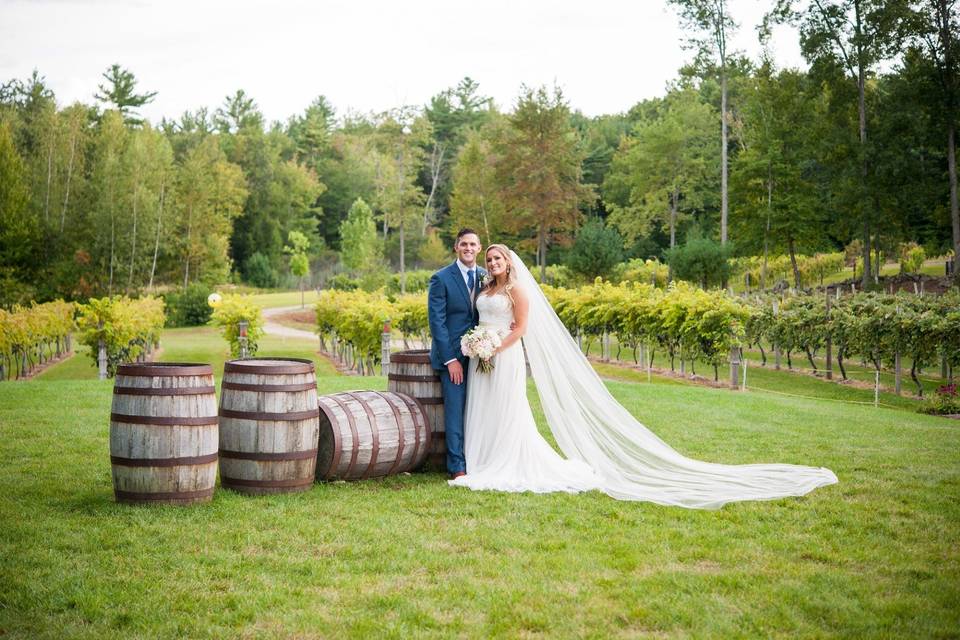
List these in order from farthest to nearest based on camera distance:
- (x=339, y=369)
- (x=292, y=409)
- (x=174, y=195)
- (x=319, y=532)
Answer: (x=174, y=195)
(x=339, y=369)
(x=292, y=409)
(x=319, y=532)

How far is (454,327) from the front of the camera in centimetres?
731

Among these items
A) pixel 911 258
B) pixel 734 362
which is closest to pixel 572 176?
pixel 911 258

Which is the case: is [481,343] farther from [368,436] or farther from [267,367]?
[267,367]

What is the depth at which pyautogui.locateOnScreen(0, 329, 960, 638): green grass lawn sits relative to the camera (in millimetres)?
3854

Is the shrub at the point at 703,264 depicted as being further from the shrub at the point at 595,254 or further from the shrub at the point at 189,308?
the shrub at the point at 189,308

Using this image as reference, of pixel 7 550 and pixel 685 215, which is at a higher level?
pixel 685 215

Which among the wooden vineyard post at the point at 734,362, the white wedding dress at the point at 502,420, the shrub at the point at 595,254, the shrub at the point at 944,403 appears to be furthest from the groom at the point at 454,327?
the shrub at the point at 595,254

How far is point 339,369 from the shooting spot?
870 inches

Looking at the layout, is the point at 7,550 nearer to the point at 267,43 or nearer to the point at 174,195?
the point at 267,43

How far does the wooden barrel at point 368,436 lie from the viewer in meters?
6.60

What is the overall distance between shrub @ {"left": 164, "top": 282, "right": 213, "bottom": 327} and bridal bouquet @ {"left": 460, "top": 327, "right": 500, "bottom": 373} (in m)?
33.7

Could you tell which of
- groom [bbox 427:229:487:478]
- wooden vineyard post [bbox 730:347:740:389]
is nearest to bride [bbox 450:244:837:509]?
groom [bbox 427:229:487:478]

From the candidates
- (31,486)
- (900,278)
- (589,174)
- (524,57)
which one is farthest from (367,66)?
(31,486)

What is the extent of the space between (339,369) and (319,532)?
17051 millimetres
